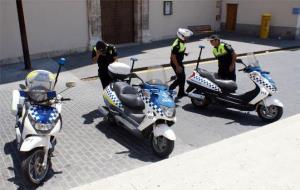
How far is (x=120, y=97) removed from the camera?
6156mm

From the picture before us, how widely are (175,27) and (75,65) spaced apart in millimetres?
7548

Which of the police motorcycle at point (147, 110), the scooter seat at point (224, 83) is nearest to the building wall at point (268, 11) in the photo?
the scooter seat at point (224, 83)

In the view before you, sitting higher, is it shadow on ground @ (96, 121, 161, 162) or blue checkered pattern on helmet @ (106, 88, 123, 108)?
blue checkered pattern on helmet @ (106, 88, 123, 108)

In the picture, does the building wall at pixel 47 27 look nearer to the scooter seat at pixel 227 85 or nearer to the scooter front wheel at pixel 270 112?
the scooter seat at pixel 227 85

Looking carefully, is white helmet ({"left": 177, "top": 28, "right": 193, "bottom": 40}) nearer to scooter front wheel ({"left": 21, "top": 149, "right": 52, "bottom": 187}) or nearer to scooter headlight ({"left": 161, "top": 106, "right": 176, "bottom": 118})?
scooter headlight ({"left": 161, "top": 106, "right": 176, "bottom": 118})

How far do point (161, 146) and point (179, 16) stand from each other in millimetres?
13459

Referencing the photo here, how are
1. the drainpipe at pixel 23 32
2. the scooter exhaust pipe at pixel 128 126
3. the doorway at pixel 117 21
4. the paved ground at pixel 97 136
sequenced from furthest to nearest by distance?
the doorway at pixel 117 21
the drainpipe at pixel 23 32
the scooter exhaust pipe at pixel 128 126
the paved ground at pixel 97 136

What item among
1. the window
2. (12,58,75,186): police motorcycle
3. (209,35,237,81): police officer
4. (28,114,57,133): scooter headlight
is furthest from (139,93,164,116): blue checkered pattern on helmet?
the window

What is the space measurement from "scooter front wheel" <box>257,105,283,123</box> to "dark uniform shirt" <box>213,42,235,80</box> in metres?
1.37

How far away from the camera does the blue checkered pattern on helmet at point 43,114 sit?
181 inches

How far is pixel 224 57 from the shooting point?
796 centimetres

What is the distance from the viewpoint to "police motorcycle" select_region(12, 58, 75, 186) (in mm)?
4406

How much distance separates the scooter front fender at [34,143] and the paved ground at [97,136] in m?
0.57

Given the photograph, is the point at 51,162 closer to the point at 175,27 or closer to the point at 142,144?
the point at 142,144
